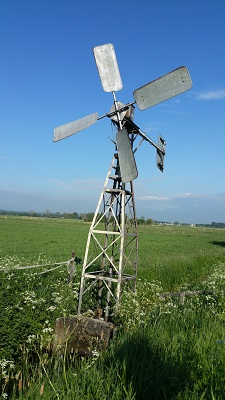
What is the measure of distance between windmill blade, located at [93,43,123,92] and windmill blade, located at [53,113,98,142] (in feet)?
2.92

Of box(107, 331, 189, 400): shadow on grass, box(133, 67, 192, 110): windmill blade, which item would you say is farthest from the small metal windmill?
box(107, 331, 189, 400): shadow on grass

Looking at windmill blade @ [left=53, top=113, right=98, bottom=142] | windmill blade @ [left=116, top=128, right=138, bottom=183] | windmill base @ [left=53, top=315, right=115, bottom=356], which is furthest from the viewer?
windmill blade @ [left=53, top=113, right=98, bottom=142]


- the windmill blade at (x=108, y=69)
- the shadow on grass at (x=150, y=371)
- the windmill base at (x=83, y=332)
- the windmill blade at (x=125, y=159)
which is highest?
the windmill blade at (x=108, y=69)

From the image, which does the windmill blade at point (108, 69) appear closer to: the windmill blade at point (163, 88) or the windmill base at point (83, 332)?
the windmill blade at point (163, 88)

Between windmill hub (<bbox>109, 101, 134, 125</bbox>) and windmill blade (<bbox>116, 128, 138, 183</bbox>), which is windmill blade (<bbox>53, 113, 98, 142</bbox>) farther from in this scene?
windmill blade (<bbox>116, 128, 138, 183</bbox>)

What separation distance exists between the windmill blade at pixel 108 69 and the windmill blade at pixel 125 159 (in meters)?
1.53

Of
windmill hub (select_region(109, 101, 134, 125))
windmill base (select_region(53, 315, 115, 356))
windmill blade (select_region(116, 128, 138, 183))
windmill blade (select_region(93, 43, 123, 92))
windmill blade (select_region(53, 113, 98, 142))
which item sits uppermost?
windmill blade (select_region(93, 43, 123, 92))

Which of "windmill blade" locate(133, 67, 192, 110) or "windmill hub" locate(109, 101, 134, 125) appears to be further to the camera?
"windmill hub" locate(109, 101, 134, 125)

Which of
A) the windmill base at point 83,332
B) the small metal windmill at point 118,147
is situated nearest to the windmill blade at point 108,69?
the small metal windmill at point 118,147

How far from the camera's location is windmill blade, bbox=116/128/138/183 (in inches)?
316

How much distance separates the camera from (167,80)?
780 centimetres

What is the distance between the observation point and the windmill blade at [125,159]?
8.02 metres

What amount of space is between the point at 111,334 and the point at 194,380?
3689 millimetres

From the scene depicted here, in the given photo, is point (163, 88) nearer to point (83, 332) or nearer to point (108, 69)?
point (108, 69)
